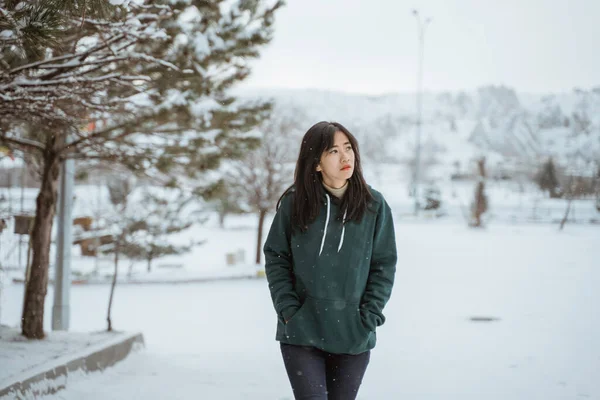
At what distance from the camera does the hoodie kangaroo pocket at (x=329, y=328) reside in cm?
228

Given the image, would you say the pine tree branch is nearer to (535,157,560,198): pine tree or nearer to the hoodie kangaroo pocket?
the hoodie kangaroo pocket

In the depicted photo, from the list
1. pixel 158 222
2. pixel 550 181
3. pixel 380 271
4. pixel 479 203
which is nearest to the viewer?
pixel 380 271

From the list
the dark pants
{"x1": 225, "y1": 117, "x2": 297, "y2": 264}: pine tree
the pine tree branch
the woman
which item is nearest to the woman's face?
the woman

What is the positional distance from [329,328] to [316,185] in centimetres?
59

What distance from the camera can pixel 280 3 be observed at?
627 centimetres

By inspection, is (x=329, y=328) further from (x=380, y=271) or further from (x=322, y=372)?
(x=380, y=271)

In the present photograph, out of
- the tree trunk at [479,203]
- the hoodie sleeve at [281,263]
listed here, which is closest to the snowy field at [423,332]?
the hoodie sleeve at [281,263]

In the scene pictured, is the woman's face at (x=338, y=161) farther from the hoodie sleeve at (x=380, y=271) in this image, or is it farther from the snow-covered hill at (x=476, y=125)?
the snow-covered hill at (x=476, y=125)

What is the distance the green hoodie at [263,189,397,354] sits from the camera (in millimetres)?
2291

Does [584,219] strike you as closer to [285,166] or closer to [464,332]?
[285,166]

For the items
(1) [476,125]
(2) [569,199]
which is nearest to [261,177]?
(2) [569,199]

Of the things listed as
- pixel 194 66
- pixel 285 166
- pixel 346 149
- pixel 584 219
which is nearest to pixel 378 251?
pixel 346 149

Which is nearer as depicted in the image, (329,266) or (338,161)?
(329,266)

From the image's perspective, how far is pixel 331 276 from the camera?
2307 mm
